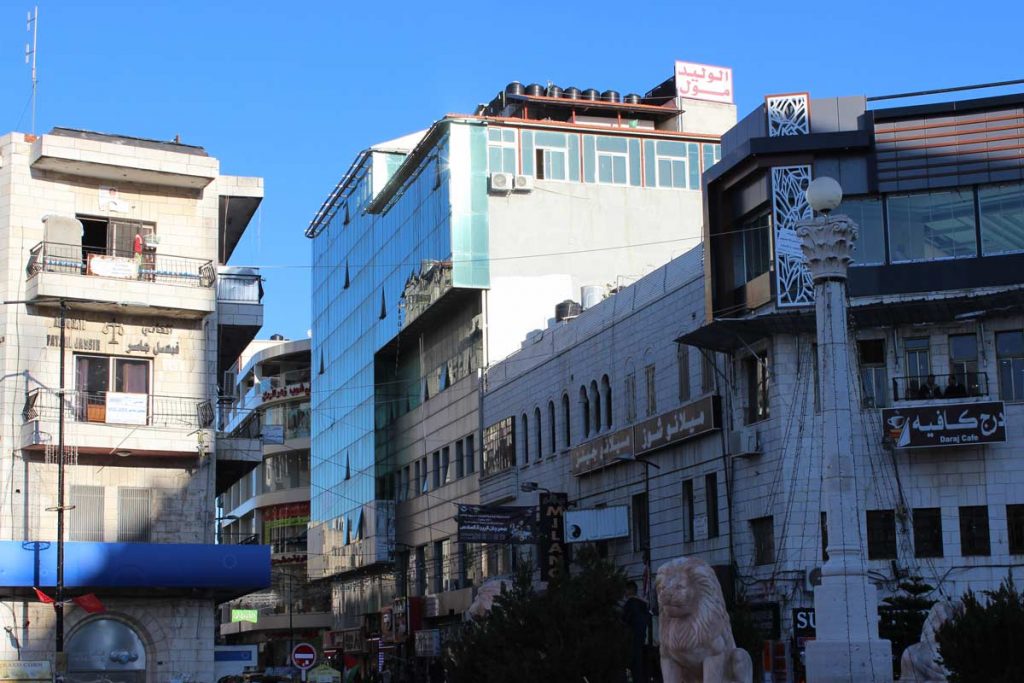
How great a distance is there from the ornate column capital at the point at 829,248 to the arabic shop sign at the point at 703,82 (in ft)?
147

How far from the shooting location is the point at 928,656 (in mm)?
21656

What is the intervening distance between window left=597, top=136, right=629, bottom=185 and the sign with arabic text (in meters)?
19.9

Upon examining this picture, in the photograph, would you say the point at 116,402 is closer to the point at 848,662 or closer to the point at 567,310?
the point at 848,662

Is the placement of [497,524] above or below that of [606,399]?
below

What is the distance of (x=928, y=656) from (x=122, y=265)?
2191 centimetres

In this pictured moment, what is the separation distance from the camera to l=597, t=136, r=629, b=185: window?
63.0m

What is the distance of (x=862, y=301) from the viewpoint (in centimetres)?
3700

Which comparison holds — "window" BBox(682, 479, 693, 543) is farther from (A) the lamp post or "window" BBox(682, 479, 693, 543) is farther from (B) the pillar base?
(B) the pillar base

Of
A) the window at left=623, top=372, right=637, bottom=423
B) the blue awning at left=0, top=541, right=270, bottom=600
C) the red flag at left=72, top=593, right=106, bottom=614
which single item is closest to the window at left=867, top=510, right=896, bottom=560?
the window at left=623, top=372, right=637, bottom=423

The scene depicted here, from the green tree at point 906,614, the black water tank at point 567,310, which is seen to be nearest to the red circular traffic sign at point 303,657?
the green tree at point 906,614

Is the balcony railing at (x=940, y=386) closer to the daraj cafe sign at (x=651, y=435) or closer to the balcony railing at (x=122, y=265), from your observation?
the daraj cafe sign at (x=651, y=435)

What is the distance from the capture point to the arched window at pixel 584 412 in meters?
50.6

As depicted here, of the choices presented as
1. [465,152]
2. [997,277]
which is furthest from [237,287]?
[465,152]

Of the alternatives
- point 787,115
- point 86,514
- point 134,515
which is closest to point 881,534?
point 787,115
